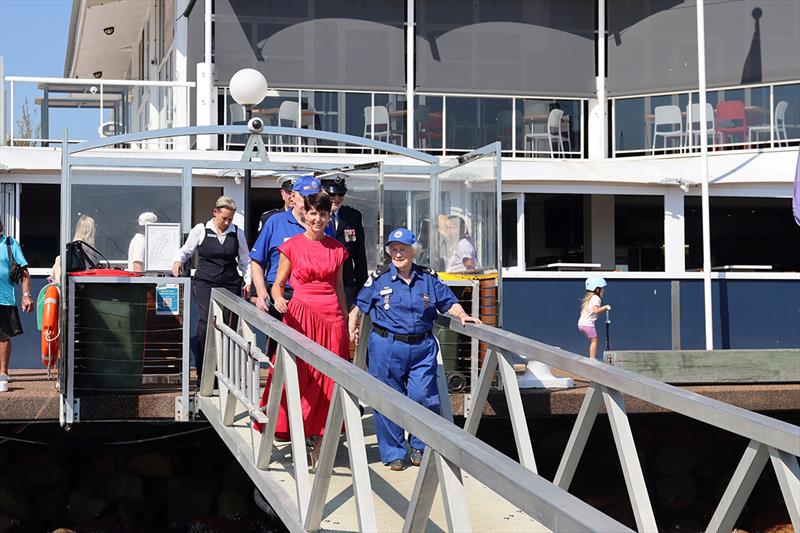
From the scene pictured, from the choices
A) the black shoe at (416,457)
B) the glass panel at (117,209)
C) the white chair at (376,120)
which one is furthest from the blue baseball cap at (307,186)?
the white chair at (376,120)

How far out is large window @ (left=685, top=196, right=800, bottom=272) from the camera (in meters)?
19.6

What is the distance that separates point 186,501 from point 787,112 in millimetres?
11394

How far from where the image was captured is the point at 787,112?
1741cm

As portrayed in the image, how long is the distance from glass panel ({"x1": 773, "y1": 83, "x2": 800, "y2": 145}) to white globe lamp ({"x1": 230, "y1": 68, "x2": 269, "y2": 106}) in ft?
32.3

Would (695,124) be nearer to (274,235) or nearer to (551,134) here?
(551,134)

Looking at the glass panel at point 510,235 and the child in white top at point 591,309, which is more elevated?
the glass panel at point 510,235

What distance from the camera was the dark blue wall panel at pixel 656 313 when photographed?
51.3ft

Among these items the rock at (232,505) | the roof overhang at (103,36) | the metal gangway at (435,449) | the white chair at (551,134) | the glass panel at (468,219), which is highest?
the roof overhang at (103,36)

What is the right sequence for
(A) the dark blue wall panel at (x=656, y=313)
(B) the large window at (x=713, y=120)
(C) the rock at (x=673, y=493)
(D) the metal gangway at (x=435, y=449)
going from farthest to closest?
(B) the large window at (x=713, y=120)
(A) the dark blue wall panel at (x=656, y=313)
(C) the rock at (x=673, y=493)
(D) the metal gangway at (x=435, y=449)

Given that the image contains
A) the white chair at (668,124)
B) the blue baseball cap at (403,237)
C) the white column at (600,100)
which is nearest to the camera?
the blue baseball cap at (403,237)

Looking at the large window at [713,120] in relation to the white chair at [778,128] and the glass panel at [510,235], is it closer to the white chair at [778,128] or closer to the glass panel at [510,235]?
the white chair at [778,128]

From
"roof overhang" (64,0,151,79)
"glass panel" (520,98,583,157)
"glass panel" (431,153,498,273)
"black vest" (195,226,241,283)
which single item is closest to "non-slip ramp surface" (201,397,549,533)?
"black vest" (195,226,241,283)

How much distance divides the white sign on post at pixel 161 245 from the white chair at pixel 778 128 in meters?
10.9

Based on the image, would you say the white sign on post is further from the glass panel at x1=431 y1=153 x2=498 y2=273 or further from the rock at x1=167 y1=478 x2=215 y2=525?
the rock at x1=167 y1=478 x2=215 y2=525
